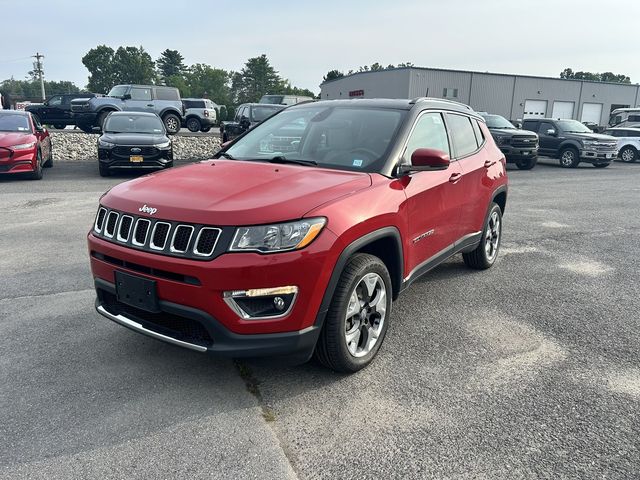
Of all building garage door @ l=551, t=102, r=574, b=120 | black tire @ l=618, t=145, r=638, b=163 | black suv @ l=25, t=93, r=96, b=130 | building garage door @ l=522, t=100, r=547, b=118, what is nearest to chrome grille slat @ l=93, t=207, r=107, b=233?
black suv @ l=25, t=93, r=96, b=130

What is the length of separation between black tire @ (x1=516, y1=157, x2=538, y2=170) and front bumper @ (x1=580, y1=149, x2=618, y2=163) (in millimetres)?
2333

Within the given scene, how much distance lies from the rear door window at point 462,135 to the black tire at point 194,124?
78.4 feet

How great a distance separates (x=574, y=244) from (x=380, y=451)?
5788 millimetres

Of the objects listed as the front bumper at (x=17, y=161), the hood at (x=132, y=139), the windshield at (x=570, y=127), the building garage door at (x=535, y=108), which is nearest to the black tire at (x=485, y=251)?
the hood at (x=132, y=139)

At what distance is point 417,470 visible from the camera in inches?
97.1

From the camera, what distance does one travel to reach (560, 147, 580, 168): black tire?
767 inches

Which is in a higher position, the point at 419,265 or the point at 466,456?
the point at 419,265

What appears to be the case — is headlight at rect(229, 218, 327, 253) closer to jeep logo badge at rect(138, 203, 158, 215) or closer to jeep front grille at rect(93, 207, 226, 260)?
jeep front grille at rect(93, 207, 226, 260)

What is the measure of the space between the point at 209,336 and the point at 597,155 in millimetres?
20088

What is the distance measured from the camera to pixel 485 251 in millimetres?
5668

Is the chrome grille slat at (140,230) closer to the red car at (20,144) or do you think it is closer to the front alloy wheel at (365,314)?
the front alloy wheel at (365,314)

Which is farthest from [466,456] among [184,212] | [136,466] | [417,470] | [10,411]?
[10,411]

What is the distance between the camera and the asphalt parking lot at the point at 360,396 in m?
Answer: 2.52

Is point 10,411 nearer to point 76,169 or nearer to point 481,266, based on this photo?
point 481,266
